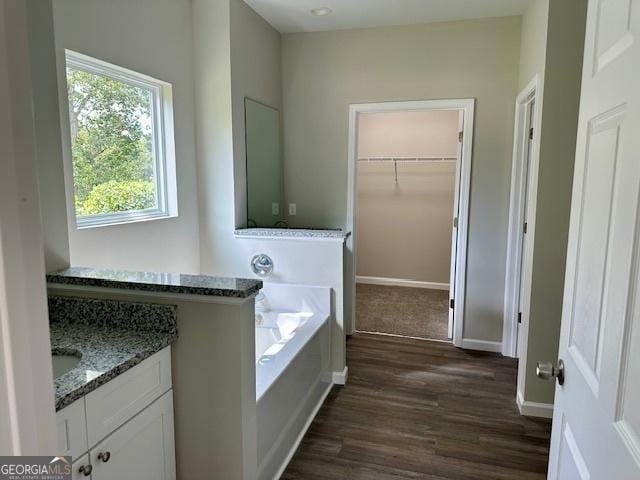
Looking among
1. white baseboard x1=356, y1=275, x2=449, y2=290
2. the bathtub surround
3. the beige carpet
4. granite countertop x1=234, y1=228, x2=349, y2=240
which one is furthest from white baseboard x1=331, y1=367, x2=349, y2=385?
white baseboard x1=356, y1=275, x2=449, y2=290

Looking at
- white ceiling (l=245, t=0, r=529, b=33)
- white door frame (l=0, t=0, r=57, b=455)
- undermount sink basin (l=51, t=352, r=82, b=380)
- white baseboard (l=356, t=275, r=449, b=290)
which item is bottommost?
white baseboard (l=356, t=275, r=449, b=290)

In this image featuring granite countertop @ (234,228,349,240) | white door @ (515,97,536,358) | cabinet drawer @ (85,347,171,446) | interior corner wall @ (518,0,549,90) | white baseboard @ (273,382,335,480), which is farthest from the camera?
white door @ (515,97,536,358)

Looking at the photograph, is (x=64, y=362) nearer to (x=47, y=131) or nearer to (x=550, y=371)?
(x=47, y=131)

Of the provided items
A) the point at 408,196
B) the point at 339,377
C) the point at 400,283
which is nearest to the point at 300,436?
the point at 339,377

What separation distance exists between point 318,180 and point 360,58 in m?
1.13

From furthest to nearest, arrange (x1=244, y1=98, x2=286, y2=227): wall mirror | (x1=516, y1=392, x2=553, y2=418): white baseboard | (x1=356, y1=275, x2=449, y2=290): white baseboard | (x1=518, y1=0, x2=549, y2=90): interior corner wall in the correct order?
(x1=356, y1=275, x2=449, y2=290): white baseboard
(x1=244, y1=98, x2=286, y2=227): wall mirror
(x1=516, y1=392, x2=553, y2=418): white baseboard
(x1=518, y1=0, x2=549, y2=90): interior corner wall

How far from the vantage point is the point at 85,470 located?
4.00 ft

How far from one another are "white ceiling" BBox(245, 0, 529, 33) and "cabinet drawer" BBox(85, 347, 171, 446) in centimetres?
280

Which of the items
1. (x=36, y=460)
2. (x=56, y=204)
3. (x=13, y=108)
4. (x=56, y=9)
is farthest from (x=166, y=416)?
(x=56, y=9)

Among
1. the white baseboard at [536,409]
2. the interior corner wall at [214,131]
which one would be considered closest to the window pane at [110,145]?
the interior corner wall at [214,131]

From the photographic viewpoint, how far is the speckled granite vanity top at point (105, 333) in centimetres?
131

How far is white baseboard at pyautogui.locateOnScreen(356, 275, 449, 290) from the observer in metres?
5.59

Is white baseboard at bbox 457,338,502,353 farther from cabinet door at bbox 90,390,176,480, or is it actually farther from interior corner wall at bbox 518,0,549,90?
cabinet door at bbox 90,390,176,480

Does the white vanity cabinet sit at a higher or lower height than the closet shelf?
lower
